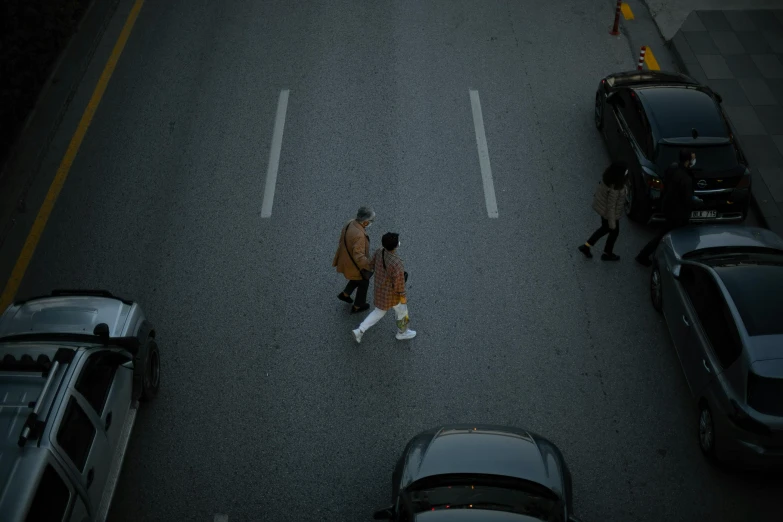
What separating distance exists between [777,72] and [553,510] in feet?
35.1

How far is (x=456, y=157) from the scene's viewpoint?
482 inches

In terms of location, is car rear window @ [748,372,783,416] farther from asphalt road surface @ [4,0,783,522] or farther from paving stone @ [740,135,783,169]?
paving stone @ [740,135,783,169]

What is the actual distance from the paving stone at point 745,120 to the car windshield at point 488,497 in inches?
333

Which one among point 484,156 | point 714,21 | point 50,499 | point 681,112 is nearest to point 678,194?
point 681,112

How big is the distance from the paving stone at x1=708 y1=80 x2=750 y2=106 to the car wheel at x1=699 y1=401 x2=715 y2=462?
6.97 metres

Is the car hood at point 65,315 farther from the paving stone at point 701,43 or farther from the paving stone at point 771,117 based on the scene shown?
the paving stone at point 701,43

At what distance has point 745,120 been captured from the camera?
1295cm

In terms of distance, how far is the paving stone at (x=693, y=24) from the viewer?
1487 cm

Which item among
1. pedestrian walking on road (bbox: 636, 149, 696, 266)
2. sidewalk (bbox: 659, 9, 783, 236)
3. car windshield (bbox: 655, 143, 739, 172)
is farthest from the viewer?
sidewalk (bbox: 659, 9, 783, 236)

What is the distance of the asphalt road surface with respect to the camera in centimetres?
847

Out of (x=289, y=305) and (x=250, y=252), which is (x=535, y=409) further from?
(x=250, y=252)

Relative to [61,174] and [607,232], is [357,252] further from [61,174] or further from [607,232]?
[61,174]

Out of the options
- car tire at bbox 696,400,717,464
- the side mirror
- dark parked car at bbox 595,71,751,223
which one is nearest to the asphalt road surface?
car tire at bbox 696,400,717,464

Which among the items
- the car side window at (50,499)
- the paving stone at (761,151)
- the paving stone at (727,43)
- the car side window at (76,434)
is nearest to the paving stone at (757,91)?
the paving stone at (727,43)
